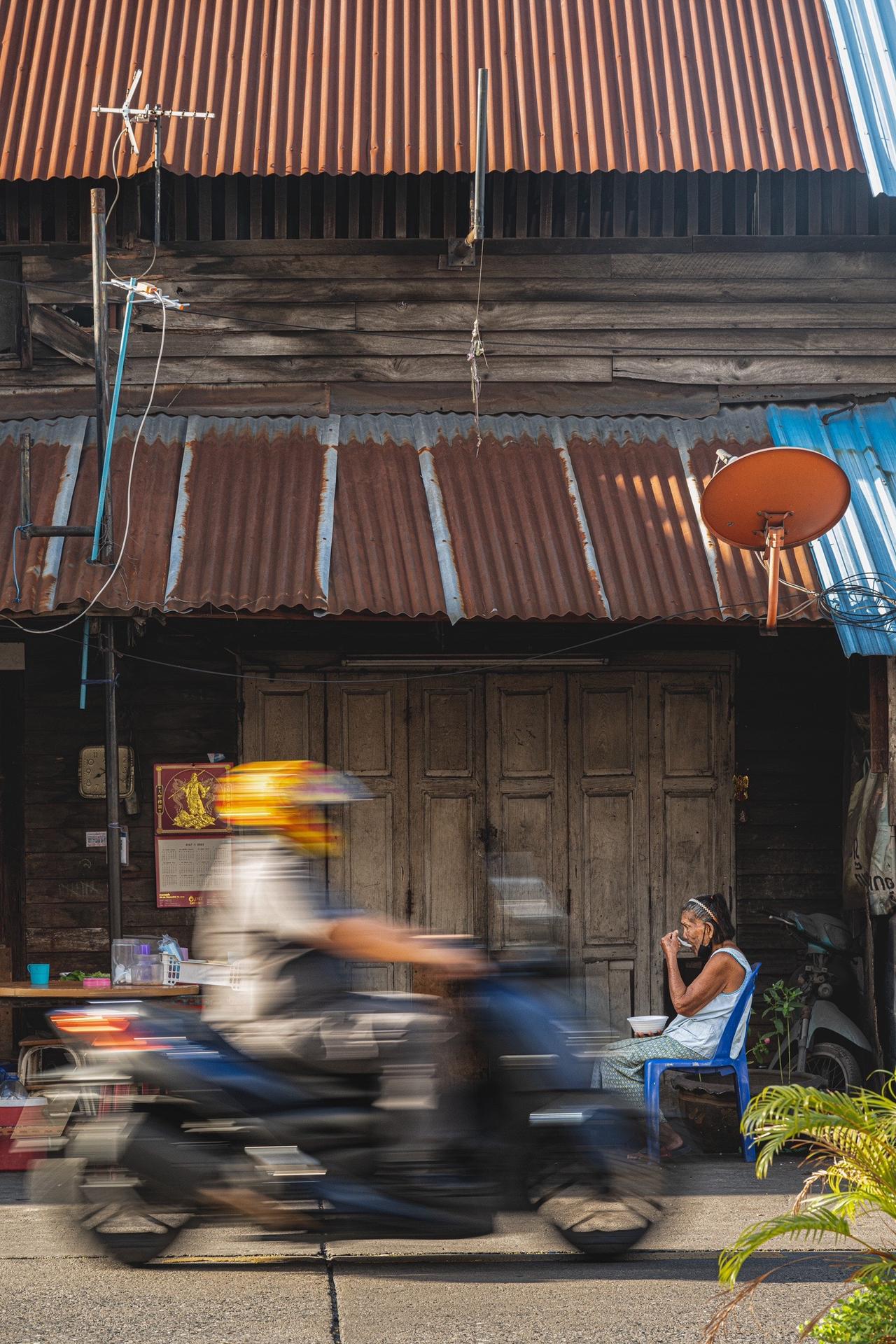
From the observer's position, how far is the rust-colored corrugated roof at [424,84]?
8.88m

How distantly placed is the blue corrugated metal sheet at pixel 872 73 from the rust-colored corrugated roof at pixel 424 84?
0.30ft

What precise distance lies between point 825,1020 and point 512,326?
4.84m

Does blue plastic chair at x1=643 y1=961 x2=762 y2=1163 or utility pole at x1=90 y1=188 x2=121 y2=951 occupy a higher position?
A: utility pole at x1=90 y1=188 x2=121 y2=951

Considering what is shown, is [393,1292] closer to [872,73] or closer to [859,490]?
[859,490]

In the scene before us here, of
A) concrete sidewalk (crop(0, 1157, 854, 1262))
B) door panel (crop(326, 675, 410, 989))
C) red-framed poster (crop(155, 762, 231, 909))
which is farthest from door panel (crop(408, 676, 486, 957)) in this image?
concrete sidewalk (crop(0, 1157, 854, 1262))

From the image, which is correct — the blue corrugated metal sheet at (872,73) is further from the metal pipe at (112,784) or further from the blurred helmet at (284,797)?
the blurred helmet at (284,797)

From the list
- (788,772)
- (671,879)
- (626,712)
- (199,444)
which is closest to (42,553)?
(199,444)

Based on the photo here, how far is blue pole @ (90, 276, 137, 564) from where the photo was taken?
Answer: 7895 mm

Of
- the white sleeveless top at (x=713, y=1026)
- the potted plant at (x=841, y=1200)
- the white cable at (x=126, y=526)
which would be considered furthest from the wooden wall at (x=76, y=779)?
the potted plant at (x=841, y=1200)

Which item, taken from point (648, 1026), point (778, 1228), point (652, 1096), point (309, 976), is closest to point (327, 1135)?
point (309, 976)

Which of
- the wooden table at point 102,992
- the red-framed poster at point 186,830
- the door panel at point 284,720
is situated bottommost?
the wooden table at point 102,992

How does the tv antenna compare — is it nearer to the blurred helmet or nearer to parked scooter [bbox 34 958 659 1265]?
the blurred helmet

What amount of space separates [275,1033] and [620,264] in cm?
612

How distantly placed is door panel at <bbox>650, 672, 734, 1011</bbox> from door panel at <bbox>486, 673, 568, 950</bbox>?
2.01 ft
